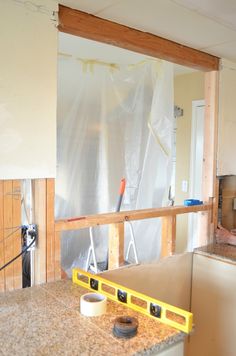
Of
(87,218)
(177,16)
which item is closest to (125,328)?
(87,218)

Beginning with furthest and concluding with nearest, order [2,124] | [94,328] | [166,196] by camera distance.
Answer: [166,196] < [2,124] < [94,328]

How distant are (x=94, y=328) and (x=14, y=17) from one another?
1357 mm

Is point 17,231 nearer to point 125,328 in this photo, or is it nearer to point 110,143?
point 125,328

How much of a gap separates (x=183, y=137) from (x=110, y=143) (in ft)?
Result: 3.86

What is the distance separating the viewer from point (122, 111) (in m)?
2.94

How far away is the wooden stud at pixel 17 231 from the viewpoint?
1.65 metres

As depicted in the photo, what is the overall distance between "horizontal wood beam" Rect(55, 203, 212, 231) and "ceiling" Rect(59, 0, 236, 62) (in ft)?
3.56

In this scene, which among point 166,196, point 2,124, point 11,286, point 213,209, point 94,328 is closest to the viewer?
point 94,328

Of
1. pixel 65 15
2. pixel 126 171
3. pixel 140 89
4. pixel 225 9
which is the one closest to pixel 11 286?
pixel 65 15

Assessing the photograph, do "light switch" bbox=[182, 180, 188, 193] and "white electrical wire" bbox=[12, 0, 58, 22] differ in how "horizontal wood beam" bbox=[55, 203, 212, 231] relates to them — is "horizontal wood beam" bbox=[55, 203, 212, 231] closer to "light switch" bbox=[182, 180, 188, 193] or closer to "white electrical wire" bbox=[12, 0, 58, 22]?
"white electrical wire" bbox=[12, 0, 58, 22]

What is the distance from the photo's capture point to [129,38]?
202cm

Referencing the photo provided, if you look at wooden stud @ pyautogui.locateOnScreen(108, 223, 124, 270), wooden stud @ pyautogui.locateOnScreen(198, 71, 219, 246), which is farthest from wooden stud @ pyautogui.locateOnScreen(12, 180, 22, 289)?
wooden stud @ pyautogui.locateOnScreen(198, 71, 219, 246)

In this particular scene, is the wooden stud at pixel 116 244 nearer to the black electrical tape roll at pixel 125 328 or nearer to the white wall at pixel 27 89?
the white wall at pixel 27 89

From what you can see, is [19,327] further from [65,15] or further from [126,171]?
[126,171]
